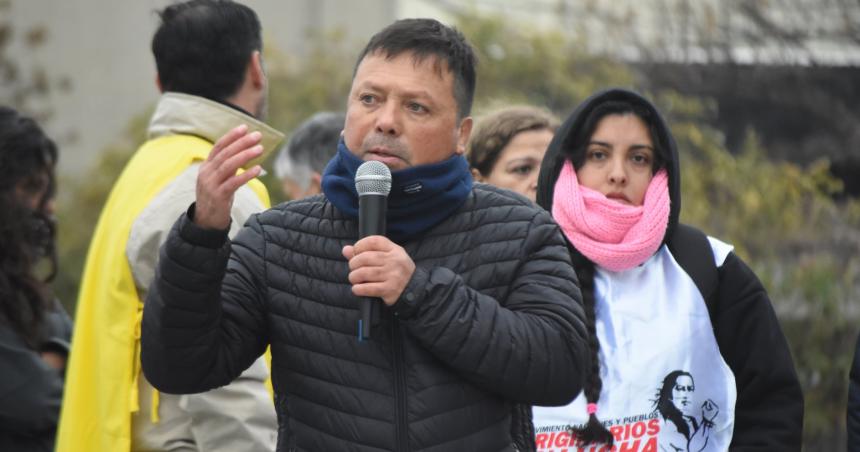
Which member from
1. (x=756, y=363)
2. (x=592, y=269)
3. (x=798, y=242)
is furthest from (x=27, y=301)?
(x=798, y=242)

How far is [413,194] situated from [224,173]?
0.44m

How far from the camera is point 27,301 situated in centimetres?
466

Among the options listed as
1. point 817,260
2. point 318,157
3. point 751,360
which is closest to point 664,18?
point 817,260

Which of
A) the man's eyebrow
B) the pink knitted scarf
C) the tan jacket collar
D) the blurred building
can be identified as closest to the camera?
the man's eyebrow

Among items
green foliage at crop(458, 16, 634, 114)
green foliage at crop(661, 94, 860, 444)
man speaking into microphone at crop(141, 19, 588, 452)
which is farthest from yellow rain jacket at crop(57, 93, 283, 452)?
green foliage at crop(458, 16, 634, 114)

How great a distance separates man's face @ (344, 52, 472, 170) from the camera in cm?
297

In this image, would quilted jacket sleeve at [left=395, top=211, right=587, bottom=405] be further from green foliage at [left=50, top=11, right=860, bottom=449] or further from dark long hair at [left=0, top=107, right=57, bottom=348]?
green foliage at [left=50, top=11, right=860, bottom=449]

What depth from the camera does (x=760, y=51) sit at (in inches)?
569

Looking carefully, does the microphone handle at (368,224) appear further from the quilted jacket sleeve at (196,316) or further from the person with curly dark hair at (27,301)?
the person with curly dark hair at (27,301)

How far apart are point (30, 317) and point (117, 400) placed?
3.13 ft

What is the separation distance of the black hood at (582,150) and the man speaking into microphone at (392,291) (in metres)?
1.06

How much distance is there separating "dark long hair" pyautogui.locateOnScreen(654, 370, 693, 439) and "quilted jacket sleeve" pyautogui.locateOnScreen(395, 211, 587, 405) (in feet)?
3.32

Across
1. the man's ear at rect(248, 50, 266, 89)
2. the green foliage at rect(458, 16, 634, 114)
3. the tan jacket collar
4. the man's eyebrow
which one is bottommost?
the tan jacket collar

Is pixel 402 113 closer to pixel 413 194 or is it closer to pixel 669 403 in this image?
pixel 413 194
